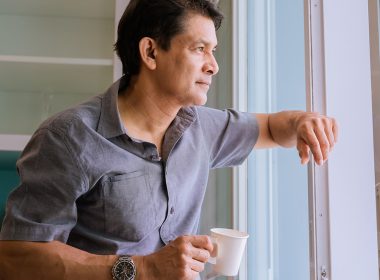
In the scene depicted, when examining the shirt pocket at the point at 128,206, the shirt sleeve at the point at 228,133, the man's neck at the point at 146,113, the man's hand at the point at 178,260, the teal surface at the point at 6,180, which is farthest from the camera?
the teal surface at the point at 6,180

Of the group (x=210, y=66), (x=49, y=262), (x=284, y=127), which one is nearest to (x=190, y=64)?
(x=210, y=66)

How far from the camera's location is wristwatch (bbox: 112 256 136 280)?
838 mm

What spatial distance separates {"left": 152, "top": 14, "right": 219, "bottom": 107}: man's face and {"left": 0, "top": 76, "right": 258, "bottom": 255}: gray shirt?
0.12m

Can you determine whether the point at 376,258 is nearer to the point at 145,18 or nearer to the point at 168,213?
the point at 168,213

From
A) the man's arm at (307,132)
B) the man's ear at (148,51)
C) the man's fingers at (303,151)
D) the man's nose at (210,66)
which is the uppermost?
the man's ear at (148,51)

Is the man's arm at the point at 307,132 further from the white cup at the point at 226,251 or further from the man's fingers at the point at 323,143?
the white cup at the point at 226,251

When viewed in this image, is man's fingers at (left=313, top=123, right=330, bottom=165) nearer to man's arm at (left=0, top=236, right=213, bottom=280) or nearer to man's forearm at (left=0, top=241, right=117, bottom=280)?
man's arm at (left=0, top=236, right=213, bottom=280)

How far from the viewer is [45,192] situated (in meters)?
0.88

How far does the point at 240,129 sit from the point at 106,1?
4.28 feet

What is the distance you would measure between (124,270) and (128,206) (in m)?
0.16

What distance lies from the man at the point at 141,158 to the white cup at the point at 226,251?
75 mm

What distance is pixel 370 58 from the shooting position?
86 cm

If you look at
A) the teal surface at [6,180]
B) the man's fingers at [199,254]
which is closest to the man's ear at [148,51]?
the man's fingers at [199,254]

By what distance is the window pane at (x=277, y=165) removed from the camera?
1.20 m
